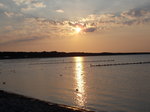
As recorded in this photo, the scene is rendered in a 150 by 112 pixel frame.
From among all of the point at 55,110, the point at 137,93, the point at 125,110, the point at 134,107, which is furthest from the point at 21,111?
the point at 137,93

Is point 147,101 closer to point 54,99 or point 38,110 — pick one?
point 54,99

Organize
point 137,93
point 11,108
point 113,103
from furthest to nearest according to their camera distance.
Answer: point 137,93, point 113,103, point 11,108

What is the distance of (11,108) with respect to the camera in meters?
14.9

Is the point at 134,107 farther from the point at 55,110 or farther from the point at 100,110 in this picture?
the point at 55,110

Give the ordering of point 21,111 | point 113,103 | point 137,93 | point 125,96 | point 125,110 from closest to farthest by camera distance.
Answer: point 21,111
point 125,110
point 113,103
point 125,96
point 137,93

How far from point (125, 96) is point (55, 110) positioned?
11.4 m

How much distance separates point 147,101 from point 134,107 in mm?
2689

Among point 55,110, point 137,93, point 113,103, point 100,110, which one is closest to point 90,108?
point 100,110

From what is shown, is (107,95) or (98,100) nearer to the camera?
(98,100)

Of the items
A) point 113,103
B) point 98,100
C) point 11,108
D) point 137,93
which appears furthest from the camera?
point 137,93

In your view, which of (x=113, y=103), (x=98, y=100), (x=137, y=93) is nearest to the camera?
(x=113, y=103)

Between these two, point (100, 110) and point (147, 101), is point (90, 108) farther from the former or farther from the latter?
point (147, 101)

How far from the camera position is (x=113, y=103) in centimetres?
2044

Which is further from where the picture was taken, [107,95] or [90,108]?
[107,95]
